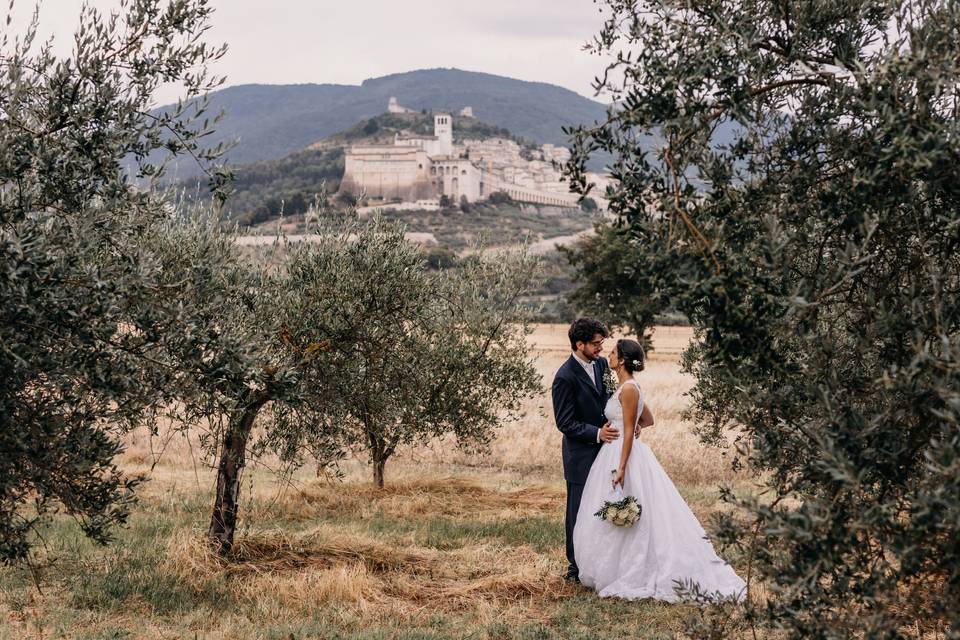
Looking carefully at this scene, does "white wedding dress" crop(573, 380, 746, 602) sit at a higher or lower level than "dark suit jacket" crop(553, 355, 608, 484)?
lower

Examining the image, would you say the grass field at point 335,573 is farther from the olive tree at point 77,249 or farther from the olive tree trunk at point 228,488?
the olive tree at point 77,249

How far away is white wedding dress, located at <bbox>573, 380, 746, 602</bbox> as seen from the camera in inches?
351

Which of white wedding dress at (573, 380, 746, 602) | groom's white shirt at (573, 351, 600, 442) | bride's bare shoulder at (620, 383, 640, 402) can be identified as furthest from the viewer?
groom's white shirt at (573, 351, 600, 442)

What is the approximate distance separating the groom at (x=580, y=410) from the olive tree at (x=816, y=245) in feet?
13.5

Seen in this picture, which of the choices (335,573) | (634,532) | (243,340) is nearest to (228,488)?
(335,573)

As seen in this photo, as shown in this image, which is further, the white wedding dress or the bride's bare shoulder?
the bride's bare shoulder

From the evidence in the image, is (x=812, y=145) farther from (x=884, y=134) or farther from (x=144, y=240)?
(x=144, y=240)

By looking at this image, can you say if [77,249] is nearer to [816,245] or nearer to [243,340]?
[243,340]

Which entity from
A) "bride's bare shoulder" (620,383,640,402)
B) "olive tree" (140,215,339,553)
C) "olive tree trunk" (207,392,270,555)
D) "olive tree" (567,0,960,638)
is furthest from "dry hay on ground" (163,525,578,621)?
"olive tree" (567,0,960,638)

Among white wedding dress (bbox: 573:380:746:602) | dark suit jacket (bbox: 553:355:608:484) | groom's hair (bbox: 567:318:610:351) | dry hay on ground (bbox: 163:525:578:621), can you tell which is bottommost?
dry hay on ground (bbox: 163:525:578:621)

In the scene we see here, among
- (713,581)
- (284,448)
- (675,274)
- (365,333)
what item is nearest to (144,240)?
(365,333)

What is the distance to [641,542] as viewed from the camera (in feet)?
29.7

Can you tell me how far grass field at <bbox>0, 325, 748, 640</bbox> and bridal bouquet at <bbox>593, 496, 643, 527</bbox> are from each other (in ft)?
2.71

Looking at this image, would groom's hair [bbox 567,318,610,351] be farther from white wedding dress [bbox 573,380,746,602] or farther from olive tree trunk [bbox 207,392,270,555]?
olive tree trunk [bbox 207,392,270,555]
